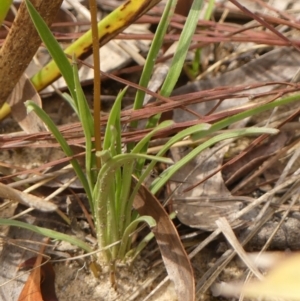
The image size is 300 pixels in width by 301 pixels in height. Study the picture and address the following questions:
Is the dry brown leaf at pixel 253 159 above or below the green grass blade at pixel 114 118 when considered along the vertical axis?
below

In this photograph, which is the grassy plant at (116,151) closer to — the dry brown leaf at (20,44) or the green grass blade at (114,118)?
the green grass blade at (114,118)

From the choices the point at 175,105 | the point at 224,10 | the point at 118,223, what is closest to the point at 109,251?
the point at 118,223

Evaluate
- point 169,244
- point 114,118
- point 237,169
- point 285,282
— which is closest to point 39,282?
point 169,244

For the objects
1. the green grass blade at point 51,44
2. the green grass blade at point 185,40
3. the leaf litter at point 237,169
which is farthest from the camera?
the leaf litter at point 237,169

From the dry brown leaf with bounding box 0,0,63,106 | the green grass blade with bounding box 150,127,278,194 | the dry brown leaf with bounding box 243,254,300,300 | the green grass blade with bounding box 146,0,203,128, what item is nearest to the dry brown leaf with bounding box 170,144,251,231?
the green grass blade with bounding box 150,127,278,194

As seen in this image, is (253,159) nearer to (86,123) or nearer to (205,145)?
(205,145)

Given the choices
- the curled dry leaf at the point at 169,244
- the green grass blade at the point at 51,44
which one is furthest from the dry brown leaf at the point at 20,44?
the curled dry leaf at the point at 169,244
